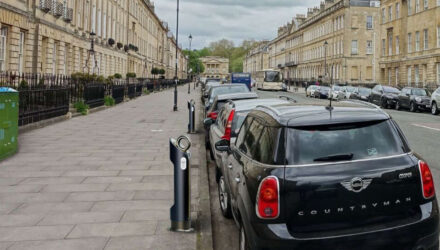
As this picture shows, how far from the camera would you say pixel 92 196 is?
6.57 meters

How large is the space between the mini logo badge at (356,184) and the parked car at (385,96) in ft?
96.2

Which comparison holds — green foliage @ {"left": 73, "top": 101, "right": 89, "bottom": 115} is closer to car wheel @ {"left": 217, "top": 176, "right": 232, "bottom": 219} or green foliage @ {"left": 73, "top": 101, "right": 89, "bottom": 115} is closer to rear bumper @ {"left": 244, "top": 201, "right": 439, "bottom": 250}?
car wheel @ {"left": 217, "top": 176, "right": 232, "bottom": 219}

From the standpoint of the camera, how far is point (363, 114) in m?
3.91

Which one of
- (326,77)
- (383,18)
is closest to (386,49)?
(383,18)

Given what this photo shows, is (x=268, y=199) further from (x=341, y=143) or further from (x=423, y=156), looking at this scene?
(x=423, y=156)

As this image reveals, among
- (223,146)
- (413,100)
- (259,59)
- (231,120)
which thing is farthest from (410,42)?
(259,59)

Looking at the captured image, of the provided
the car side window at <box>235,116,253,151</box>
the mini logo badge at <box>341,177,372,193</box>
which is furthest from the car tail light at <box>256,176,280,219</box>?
the car side window at <box>235,116,253,151</box>

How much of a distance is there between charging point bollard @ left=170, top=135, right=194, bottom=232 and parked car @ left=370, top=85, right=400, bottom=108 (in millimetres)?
28454

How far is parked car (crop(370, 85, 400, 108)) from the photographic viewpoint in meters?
30.9

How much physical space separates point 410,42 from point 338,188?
51074mm

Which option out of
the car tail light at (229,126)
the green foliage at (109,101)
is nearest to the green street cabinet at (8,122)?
the car tail light at (229,126)

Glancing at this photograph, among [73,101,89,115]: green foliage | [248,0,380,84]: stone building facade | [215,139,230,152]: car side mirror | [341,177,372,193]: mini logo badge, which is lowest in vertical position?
[341,177,372,193]: mini logo badge

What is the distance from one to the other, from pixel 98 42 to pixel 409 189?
139 feet

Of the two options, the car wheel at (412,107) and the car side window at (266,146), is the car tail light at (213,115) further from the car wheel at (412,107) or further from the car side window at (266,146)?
the car wheel at (412,107)
